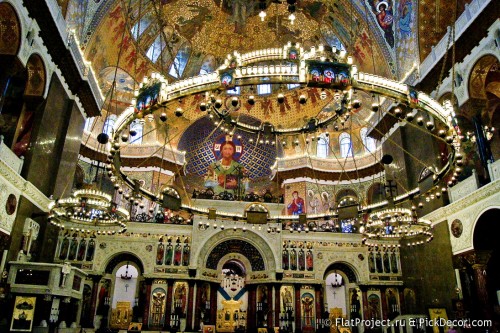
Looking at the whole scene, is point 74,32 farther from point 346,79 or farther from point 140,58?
point 346,79

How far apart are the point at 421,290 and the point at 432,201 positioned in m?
4.73

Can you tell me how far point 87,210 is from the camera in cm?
1545

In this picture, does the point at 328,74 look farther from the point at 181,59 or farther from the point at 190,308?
the point at 181,59

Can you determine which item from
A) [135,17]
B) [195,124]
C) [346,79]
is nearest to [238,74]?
[346,79]

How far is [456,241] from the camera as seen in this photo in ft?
57.0

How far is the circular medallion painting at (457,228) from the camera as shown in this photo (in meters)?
17.1

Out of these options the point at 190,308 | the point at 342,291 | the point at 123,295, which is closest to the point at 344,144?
the point at 342,291

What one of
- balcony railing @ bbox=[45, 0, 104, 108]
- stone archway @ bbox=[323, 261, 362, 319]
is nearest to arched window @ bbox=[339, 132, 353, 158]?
stone archway @ bbox=[323, 261, 362, 319]

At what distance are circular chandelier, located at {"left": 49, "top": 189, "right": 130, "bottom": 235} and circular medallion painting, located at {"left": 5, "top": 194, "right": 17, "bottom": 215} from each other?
129cm

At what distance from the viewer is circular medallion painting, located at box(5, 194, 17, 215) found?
1415 centimetres

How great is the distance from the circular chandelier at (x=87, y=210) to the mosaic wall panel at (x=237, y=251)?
315 inches

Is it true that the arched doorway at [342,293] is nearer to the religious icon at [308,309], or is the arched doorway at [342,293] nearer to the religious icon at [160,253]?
the religious icon at [308,309]

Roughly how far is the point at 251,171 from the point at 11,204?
2000 cm

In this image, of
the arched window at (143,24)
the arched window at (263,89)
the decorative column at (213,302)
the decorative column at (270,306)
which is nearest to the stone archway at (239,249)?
the decorative column at (270,306)
